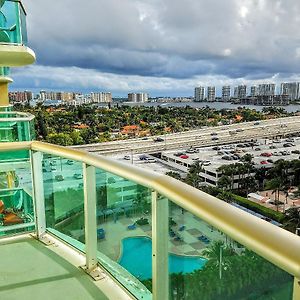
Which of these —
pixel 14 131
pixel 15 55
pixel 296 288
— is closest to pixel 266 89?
pixel 15 55

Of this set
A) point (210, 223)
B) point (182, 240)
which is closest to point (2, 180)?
point (182, 240)

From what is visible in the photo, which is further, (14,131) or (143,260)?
(14,131)

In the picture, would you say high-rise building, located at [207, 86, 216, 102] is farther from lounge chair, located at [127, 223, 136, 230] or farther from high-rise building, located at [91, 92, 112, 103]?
lounge chair, located at [127, 223, 136, 230]

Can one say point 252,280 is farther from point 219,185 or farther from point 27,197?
point 219,185

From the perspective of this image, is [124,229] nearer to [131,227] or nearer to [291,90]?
[131,227]

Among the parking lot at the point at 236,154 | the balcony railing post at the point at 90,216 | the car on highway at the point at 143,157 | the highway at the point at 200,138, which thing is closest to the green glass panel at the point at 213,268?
the balcony railing post at the point at 90,216

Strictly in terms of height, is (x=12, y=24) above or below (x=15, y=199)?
above

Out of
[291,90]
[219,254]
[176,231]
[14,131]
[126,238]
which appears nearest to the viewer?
[219,254]

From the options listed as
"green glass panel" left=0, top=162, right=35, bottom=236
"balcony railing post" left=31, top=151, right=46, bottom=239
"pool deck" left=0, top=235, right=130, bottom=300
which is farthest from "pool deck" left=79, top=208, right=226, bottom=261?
"green glass panel" left=0, top=162, right=35, bottom=236

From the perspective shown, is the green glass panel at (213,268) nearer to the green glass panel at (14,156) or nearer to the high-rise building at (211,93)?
the green glass panel at (14,156)
